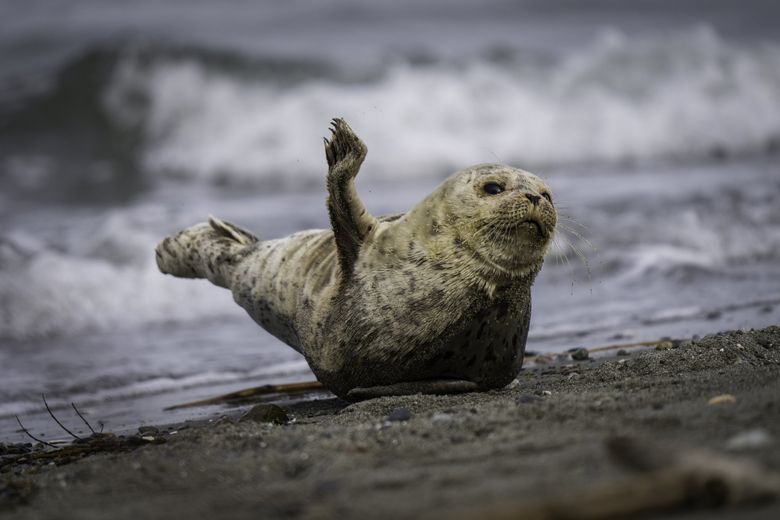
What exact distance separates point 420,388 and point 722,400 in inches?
64.0

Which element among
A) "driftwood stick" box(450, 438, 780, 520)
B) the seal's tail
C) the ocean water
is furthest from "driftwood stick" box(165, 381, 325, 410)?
"driftwood stick" box(450, 438, 780, 520)

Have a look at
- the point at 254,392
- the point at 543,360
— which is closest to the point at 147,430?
the point at 254,392

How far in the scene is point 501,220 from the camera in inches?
195

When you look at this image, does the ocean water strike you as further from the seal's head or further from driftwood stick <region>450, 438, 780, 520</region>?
driftwood stick <region>450, 438, 780, 520</region>

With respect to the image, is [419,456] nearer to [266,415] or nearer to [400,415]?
[400,415]

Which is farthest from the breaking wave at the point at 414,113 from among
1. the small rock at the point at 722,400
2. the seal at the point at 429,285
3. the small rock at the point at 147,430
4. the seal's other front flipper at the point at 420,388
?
the small rock at the point at 722,400

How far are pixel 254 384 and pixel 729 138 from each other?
15624 millimetres

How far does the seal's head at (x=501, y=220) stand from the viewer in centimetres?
496

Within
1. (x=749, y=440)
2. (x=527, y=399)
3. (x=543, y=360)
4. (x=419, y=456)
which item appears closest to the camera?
(x=749, y=440)

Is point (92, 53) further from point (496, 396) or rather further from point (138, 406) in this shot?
point (496, 396)

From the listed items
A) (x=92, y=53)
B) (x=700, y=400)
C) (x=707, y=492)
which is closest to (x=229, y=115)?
(x=92, y=53)

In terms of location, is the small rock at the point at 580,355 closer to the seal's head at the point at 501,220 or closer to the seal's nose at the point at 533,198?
the seal's head at the point at 501,220

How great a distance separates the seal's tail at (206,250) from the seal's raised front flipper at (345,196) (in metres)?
1.22

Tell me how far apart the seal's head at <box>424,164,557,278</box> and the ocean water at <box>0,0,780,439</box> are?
130cm
